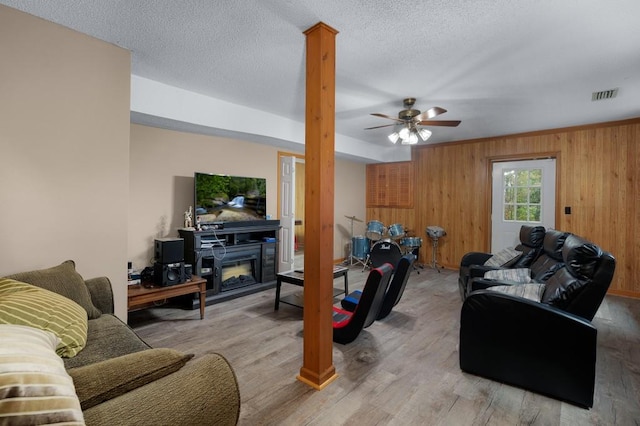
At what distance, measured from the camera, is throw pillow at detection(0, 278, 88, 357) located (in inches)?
58.3

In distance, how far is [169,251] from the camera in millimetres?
3352

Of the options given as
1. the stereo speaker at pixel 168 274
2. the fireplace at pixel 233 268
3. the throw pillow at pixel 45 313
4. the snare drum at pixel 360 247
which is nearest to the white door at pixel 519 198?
the snare drum at pixel 360 247

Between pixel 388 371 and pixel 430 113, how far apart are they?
102 inches

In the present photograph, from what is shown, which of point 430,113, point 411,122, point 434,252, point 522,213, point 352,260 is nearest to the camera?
point 430,113

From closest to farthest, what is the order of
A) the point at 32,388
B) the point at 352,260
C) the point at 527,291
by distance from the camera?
the point at 32,388
the point at 527,291
the point at 352,260

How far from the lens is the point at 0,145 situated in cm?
207

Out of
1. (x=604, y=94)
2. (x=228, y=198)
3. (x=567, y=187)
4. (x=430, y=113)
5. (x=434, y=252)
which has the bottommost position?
(x=434, y=252)

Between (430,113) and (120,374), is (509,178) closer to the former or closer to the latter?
(430,113)

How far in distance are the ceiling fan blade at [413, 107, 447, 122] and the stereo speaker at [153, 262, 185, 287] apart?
3161 millimetres

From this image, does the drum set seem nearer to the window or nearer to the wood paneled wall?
the wood paneled wall

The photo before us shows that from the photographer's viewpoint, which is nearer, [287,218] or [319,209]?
[319,209]

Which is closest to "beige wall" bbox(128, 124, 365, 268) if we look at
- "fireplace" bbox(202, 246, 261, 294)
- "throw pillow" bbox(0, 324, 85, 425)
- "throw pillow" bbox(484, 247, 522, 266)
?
"fireplace" bbox(202, 246, 261, 294)

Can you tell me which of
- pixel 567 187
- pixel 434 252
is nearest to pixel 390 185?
pixel 434 252

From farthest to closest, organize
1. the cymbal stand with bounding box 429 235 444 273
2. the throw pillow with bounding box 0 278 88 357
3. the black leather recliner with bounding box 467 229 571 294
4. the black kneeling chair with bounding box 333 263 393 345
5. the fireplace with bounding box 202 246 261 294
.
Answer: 1. the cymbal stand with bounding box 429 235 444 273
2. the fireplace with bounding box 202 246 261 294
3. the black leather recliner with bounding box 467 229 571 294
4. the black kneeling chair with bounding box 333 263 393 345
5. the throw pillow with bounding box 0 278 88 357
